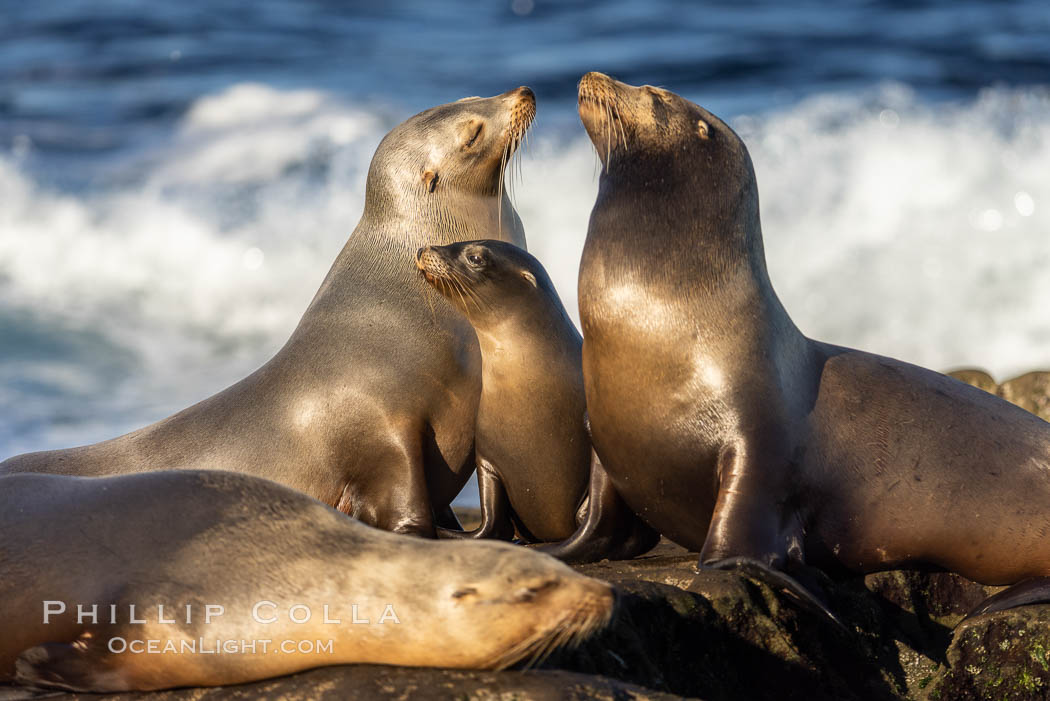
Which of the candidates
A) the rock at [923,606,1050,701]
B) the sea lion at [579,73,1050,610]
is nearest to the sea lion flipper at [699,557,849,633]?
the sea lion at [579,73,1050,610]

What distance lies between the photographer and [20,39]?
956 inches

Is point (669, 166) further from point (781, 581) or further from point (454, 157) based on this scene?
point (781, 581)

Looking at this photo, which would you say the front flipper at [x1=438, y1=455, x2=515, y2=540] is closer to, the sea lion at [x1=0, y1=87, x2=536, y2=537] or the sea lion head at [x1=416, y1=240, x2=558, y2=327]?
the sea lion at [x1=0, y1=87, x2=536, y2=537]

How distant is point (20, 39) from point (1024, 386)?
20854mm

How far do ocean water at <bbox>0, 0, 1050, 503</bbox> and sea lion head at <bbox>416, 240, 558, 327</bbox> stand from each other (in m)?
7.05

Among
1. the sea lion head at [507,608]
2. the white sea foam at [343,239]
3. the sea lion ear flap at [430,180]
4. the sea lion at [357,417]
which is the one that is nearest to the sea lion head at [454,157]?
the sea lion ear flap at [430,180]

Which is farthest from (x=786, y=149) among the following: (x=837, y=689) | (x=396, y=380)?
(x=837, y=689)

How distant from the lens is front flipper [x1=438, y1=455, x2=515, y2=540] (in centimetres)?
594

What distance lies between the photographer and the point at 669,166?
5.61 metres

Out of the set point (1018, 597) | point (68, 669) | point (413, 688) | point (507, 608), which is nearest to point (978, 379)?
point (1018, 597)

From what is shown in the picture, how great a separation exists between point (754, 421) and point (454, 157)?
2614 mm

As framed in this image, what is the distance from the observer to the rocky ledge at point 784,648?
4.19 meters

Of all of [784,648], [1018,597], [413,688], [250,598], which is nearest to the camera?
[413,688]

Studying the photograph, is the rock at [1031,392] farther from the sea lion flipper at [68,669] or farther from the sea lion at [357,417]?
the sea lion flipper at [68,669]
